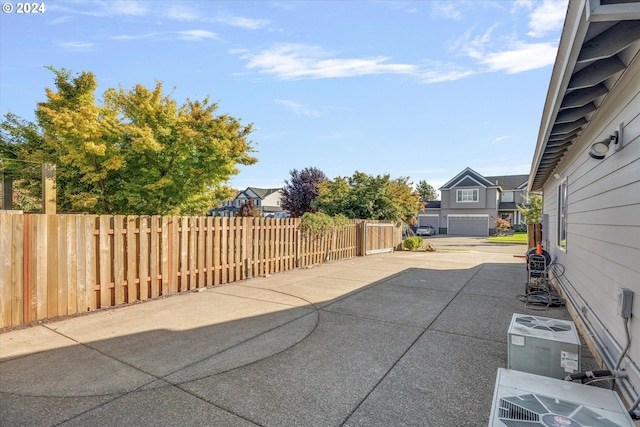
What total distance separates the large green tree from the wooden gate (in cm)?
662

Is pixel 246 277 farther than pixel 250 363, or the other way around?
pixel 246 277

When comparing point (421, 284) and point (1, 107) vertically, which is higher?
point (1, 107)

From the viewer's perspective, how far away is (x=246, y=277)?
8.10 m

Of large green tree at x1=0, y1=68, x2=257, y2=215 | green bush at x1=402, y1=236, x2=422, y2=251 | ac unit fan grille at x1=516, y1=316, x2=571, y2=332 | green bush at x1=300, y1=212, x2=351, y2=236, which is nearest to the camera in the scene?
ac unit fan grille at x1=516, y1=316, x2=571, y2=332

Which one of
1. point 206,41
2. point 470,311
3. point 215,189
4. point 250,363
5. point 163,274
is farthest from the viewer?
point 215,189

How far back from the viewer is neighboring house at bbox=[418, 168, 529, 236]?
35125mm

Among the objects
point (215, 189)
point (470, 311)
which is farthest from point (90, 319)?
point (215, 189)

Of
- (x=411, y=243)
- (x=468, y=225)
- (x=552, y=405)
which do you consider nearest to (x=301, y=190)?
(x=411, y=243)

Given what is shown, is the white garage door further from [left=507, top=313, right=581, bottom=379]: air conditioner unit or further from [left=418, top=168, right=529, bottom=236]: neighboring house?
[left=507, top=313, right=581, bottom=379]: air conditioner unit

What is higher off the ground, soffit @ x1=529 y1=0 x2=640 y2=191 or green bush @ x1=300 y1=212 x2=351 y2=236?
soffit @ x1=529 y1=0 x2=640 y2=191

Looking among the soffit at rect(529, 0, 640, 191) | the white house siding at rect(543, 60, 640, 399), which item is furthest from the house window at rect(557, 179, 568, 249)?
the soffit at rect(529, 0, 640, 191)

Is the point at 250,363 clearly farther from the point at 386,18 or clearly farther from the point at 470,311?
the point at 386,18

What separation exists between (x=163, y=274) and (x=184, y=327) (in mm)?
2042

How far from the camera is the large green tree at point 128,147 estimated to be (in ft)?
29.1
